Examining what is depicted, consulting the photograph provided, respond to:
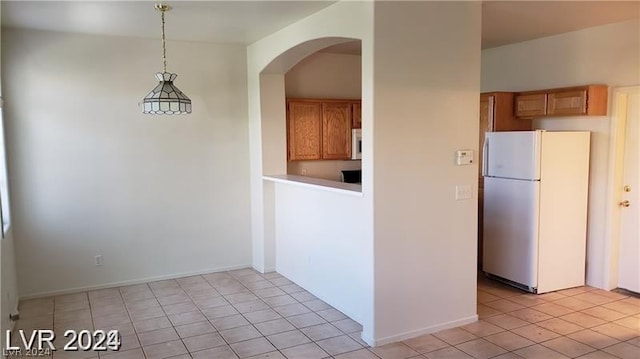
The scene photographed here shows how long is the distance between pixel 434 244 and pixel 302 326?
1253mm

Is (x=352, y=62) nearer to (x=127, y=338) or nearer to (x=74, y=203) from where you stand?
(x=74, y=203)

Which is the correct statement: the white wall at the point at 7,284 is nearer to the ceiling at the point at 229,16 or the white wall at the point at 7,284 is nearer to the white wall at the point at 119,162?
the white wall at the point at 119,162

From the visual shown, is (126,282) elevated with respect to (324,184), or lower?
lower

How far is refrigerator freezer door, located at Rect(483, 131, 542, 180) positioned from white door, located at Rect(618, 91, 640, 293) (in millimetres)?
911

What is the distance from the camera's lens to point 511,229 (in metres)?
4.82

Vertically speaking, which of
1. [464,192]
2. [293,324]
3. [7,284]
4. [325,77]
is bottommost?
[293,324]

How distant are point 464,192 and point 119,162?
342 centimetres

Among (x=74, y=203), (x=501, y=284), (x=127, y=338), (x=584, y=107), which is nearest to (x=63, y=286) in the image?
(x=74, y=203)

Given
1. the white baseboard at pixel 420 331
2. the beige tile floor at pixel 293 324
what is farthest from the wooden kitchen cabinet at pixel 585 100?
the white baseboard at pixel 420 331

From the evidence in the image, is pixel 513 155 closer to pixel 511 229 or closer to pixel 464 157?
→ pixel 511 229

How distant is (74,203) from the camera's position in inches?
189

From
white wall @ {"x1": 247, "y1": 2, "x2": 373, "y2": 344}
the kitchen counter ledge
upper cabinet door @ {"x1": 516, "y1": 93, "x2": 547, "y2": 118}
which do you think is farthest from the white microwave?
upper cabinet door @ {"x1": 516, "y1": 93, "x2": 547, "y2": 118}

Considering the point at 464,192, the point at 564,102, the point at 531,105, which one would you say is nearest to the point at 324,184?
the point at 464,192

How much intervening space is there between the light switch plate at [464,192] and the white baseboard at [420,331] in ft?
3.29
